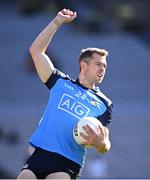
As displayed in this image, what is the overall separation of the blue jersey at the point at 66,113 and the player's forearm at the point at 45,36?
251mm

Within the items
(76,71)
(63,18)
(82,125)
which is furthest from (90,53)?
(76,71)

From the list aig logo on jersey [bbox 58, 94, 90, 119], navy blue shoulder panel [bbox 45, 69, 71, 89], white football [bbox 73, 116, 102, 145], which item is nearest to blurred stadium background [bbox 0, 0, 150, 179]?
navy blue shoulder panel [bbox 45, 69, 71, 89]

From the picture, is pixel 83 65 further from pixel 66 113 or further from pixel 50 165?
pixel 50 165

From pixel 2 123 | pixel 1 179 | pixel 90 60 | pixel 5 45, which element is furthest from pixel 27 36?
pixel 90 60

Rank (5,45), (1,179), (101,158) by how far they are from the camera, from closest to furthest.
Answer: (1,179) → (101,158) → (5,45)

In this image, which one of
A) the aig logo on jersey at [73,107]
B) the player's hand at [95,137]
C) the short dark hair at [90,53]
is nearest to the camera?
the player's hand at [95,137]

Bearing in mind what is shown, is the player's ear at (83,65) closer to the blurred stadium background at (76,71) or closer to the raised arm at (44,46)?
the raised arm at (44,46)

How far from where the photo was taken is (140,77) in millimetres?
15445

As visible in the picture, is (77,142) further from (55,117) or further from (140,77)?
(140,77)

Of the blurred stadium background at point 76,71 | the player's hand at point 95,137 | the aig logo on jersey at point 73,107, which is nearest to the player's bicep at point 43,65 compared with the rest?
the aig logo on jersey at point 73,107

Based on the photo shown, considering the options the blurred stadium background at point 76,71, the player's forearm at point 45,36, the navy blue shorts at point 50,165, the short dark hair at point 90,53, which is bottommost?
the blurred stadium background at point 76,71

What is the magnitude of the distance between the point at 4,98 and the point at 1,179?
9.02 ft

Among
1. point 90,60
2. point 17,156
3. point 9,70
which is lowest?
point 17,156

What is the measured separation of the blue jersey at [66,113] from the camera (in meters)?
6.23
